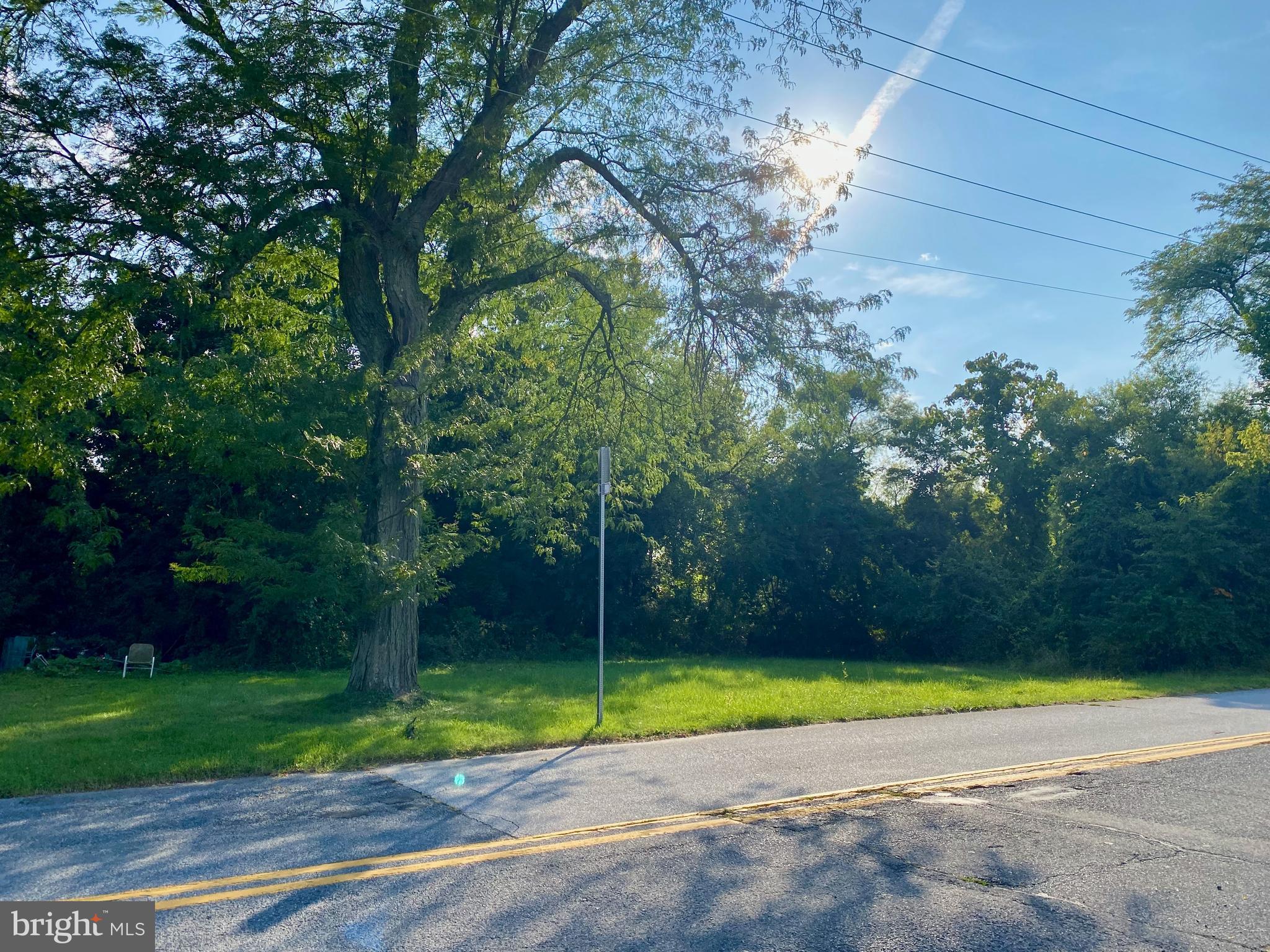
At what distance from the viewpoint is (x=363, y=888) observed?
5.03 meters

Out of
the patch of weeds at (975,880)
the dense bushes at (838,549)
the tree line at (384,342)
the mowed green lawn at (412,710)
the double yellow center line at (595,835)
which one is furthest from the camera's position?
the dense bushes at (838,549)

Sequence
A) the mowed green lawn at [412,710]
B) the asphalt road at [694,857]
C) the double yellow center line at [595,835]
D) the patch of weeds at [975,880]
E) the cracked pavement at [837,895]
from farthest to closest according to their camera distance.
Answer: the mowed green lawn at [412,710]
the patch of weeds at [975,880]
the double yellow center line at [595,835]
the asphalt road at [694,857]
the cracked pavement at [837,895]

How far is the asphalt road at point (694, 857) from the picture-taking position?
4559 mm

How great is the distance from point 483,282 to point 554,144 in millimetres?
2641

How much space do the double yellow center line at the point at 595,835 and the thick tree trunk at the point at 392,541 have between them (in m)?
6.97

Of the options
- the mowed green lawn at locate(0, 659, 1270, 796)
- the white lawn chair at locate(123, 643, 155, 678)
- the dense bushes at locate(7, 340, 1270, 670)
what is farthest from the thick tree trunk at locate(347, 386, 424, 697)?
the white lawn chair at locate(123, 643, 155, 678)

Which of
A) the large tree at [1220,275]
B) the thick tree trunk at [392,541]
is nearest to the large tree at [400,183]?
the thick tree trunk at [392,541]

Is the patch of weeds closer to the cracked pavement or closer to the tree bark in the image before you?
the cracked pavement

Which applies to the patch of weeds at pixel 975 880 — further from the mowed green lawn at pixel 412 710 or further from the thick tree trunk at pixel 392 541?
the thick tree trunk at pixel 392 541

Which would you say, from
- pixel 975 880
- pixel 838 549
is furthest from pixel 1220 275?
pixel 975 880

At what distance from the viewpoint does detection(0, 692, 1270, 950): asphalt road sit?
15.0 ft

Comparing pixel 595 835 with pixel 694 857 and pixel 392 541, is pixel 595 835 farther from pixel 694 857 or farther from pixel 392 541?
pixel 392 541

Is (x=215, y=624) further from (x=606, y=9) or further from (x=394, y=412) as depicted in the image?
(x=606, y=9)

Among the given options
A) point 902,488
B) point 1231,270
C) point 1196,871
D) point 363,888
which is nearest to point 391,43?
point 363,888
